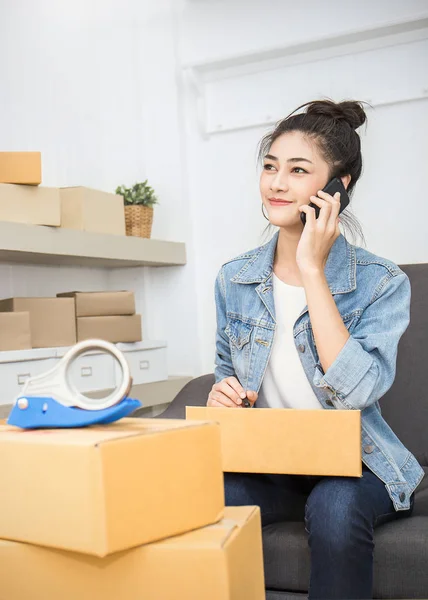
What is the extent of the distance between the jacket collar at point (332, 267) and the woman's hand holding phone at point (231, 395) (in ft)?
0.78

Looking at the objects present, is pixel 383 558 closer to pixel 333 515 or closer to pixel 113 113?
pixel 333 515

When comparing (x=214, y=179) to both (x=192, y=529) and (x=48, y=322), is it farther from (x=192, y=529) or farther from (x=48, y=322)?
(x=192, y=529)

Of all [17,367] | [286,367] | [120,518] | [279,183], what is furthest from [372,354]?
[17,367]

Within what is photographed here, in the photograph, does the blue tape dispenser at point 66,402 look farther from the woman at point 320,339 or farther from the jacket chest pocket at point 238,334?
the jacket chest pocket at point 238,334

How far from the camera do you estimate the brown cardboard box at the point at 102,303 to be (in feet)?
7.32

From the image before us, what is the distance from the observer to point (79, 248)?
217 centimetres

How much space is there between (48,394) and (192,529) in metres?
0.23

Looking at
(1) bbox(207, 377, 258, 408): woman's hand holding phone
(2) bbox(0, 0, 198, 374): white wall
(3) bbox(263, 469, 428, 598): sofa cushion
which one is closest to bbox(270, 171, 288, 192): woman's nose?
(1) bbox(207, 377, 258, 408): woman's hand holding phone

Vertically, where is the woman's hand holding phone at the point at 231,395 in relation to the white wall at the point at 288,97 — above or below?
below

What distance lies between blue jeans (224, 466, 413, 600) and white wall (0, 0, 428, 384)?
3.48 feet

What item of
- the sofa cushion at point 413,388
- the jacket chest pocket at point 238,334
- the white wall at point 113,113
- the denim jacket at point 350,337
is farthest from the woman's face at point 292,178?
the white wall at point 113,113

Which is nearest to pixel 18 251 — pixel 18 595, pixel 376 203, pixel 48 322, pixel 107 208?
pixel 48 322

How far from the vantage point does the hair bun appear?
5.19 ft

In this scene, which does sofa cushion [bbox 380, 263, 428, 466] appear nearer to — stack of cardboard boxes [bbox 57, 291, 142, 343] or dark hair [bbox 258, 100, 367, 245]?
dark hair [bbox 258, 100, 367, 245]
